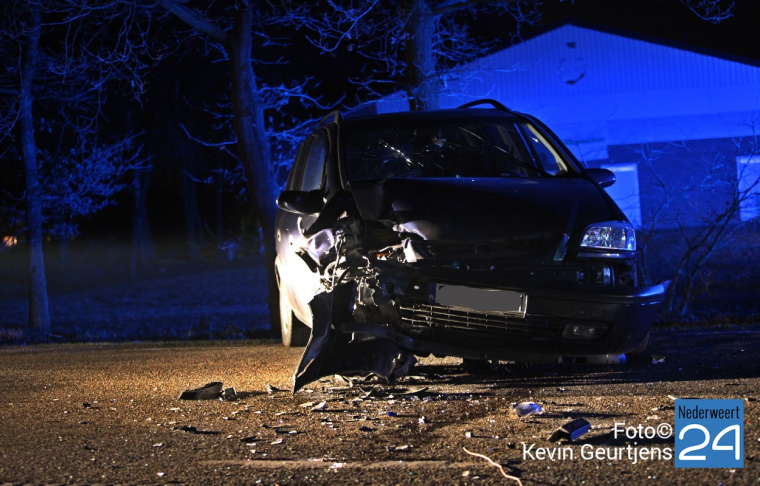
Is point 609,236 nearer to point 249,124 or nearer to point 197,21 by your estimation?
point 249,124

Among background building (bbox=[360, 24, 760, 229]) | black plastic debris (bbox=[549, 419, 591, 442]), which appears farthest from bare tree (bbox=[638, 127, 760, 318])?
black plastic debris (bbox=[549, 419, 591, 442])

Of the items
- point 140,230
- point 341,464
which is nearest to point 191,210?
point 140,230

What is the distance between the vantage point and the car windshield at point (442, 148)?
21.6 ft

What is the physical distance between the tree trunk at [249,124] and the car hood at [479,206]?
8702mm

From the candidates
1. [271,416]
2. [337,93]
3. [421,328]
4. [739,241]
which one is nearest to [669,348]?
[421,328]

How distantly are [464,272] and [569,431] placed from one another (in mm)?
1337

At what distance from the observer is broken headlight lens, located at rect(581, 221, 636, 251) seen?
5375 mm

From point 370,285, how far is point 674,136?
17885mm

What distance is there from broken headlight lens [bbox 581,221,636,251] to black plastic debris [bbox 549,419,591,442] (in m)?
1.44

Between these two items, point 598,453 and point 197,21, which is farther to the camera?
point 197,21

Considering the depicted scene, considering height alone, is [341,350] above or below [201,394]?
above

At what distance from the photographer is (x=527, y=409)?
4754 millimetres

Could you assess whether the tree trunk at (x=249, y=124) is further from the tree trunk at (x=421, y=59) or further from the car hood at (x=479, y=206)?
the car hood at (x=479, y=206)

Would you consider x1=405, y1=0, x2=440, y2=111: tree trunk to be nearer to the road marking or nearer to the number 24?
the number 24
